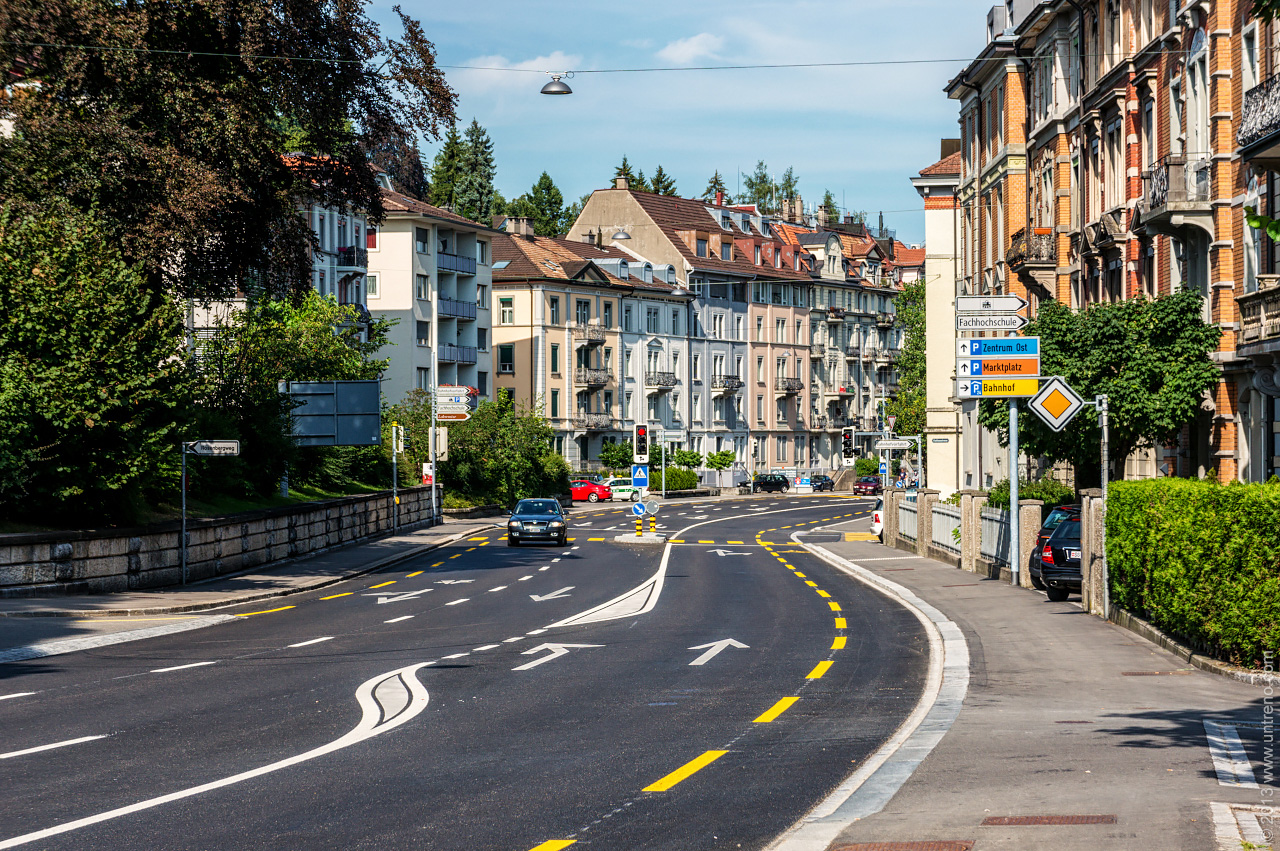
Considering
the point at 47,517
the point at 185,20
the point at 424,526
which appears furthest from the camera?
the point at 424,526

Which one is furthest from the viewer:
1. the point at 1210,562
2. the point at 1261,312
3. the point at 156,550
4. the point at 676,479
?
the point at 676,479

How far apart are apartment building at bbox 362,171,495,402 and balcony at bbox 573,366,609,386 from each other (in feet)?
29.3

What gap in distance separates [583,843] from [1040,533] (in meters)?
17.7

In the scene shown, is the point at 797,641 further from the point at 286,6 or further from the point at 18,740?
the point at 286,6

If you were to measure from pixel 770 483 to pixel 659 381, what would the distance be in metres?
10.9

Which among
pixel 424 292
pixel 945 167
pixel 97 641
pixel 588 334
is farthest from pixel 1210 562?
pixel 588 334

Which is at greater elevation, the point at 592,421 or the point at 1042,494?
the point at 592,421

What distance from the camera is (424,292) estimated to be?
8688cm

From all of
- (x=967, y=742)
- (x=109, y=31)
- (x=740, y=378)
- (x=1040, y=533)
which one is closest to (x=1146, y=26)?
(x=1040, y=533)

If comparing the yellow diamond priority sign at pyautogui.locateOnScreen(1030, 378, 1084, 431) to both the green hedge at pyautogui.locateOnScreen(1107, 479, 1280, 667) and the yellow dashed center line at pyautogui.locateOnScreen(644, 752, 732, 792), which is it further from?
the yellow dashed center line at pyautogui.locateOnScreen(644, 752, 732, 792)

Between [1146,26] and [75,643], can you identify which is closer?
[75,643]

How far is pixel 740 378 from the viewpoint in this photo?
113 m

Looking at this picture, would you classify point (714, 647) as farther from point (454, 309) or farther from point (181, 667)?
point (454, 309)

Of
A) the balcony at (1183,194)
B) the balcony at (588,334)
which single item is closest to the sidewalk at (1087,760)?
the balcony at (1183,194)
